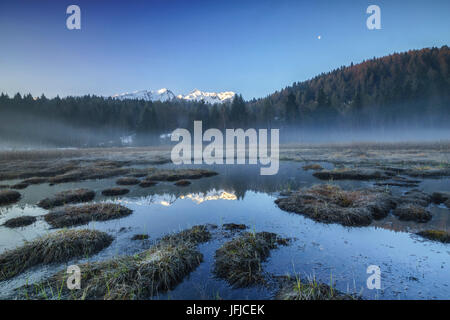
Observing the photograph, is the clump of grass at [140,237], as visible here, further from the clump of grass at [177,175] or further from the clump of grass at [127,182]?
the clump of grass at [177,175]

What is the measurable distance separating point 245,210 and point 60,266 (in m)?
9.70

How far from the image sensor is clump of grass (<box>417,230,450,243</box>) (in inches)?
332

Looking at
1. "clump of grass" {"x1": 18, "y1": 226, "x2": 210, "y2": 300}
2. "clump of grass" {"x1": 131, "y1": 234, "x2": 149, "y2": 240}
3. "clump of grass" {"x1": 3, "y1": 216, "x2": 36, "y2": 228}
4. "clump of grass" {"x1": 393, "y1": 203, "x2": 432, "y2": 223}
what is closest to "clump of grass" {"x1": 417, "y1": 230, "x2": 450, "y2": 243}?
"clump of grass" {"x1": 393, "y1": 203, "x2": 432, "y2": 223}

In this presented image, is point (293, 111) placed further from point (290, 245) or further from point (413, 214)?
point (290, 245)

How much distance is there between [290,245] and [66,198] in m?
16.7

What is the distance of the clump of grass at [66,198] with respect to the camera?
48.2 ft

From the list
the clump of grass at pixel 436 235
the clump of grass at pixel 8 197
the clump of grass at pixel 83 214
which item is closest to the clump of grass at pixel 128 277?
the clump of grass at pixel 83 214

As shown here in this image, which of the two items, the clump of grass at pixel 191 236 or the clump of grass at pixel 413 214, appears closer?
the clump of grass at pixel 191 236

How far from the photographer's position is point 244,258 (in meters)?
7.33

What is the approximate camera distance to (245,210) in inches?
539

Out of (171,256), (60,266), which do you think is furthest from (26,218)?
(171,256)

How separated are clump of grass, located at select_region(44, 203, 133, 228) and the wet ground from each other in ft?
1.76

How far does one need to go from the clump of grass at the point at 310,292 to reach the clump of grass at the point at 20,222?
45.4 ft

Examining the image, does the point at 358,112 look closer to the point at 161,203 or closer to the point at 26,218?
the point at 161,203
